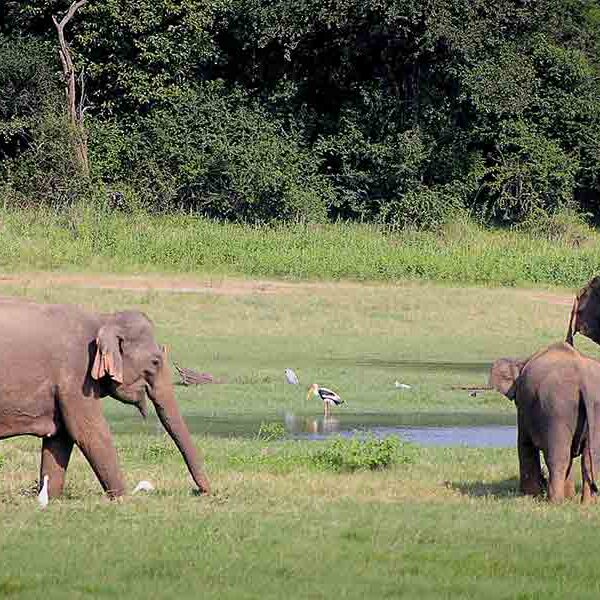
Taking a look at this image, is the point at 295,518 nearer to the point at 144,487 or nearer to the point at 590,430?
the point at 144,487

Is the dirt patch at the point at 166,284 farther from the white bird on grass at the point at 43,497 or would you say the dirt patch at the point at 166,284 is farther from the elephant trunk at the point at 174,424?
the white bird on grass at the point at 43,497

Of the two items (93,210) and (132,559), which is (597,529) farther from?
(93,210)

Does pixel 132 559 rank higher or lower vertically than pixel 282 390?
higher

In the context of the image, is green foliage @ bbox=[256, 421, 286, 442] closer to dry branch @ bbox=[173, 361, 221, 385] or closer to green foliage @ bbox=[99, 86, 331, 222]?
dry branch @ bbox=[173, 361, 221, 385]

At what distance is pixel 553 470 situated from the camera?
1164 cm

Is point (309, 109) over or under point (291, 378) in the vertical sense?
over

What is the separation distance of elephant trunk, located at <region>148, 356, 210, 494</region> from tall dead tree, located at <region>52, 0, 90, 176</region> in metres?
26.1

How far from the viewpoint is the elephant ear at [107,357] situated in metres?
11.3

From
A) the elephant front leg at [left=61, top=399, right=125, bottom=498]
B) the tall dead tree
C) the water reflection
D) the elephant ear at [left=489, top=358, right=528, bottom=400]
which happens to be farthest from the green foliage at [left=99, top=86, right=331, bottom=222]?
the elephant front leg at [left=61, top=399, right=125, bottom=498]

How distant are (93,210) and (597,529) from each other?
24.4 metres

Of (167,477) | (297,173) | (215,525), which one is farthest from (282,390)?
A: (297,173)

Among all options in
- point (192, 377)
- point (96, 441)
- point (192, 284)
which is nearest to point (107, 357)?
point (96, 441)

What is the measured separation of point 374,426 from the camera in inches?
703

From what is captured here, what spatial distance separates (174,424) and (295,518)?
5.29ft
